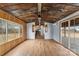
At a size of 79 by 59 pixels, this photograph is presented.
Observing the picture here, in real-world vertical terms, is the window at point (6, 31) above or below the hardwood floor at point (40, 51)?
above

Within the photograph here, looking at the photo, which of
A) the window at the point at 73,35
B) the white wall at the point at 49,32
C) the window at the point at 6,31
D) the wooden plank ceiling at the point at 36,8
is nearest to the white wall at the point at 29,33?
the white wall at the point at 49,32

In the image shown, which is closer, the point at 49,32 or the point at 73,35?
the point at 73,35

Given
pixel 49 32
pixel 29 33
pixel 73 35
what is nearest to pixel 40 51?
pixel 73 35

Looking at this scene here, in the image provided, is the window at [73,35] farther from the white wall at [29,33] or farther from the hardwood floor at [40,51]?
the white wall at [29,33]

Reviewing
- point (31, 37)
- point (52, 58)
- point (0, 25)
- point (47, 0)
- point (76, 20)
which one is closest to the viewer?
point (52, 58)

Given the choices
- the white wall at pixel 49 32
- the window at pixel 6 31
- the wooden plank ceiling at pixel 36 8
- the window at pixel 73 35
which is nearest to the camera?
the wooden plank ceiling at pixel 36 8

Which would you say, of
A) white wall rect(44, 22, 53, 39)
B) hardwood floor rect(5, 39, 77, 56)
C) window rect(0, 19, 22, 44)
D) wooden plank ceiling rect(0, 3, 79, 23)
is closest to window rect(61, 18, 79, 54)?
hardwood floor rect(5, 39, 77, 56)

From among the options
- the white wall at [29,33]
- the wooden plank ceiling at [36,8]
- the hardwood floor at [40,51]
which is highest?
the wooden plank ceiling at [36,8]

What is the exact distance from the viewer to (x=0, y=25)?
22.4ft

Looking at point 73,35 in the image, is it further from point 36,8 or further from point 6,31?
point 6,31

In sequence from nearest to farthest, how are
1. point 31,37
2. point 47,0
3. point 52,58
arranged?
1. point 52,58
2. point 47,0
3. point 31,37

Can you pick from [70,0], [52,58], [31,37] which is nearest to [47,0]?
[70,0]

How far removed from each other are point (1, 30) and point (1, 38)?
1.33ft

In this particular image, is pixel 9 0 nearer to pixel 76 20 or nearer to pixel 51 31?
pixel 76 20
